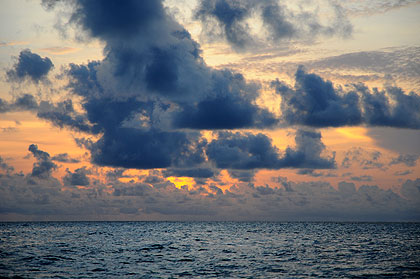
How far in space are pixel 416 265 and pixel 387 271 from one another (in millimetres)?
7858

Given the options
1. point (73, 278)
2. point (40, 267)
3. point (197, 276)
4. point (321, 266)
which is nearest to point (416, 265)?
point (321, 266)

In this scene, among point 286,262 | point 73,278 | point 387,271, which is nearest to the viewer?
point 73,278

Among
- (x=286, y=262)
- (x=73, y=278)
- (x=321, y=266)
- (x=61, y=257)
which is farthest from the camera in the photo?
(x=61, y=257)

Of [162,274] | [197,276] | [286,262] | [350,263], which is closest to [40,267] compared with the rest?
[162,274]

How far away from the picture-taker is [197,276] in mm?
48438

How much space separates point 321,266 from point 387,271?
856 centimetres

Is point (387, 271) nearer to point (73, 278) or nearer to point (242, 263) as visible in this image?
point (242, 263)

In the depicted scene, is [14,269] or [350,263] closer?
[14,269]

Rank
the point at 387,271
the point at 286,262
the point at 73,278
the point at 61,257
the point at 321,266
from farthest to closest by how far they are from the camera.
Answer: the point at 61,257 < the point at 286,262 < the point at 321,266 < the point at 387,271 < the point at 73,278

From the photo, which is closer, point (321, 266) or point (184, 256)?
point (321, 266)

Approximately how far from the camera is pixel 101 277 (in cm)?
4819

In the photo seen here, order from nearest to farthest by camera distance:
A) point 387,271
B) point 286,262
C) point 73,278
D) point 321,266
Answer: point 73,278 → point 387,271 → point 321,266 → point 286,262

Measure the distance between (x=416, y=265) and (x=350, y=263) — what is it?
857 centimetres

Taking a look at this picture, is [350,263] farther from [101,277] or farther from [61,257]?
[61,257]
